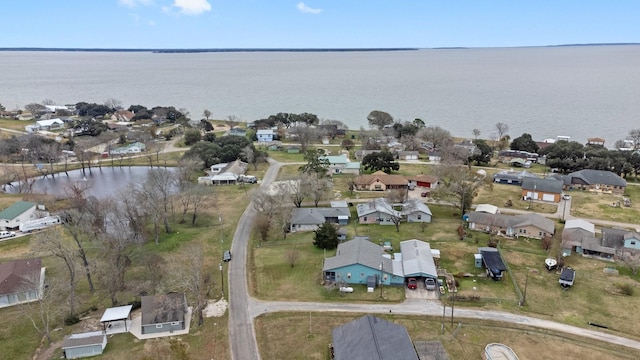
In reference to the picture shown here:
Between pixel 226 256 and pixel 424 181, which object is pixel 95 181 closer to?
pixel 226 256

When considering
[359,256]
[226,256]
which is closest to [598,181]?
[359,256]

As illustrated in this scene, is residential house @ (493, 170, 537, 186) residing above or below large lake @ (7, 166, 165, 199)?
above

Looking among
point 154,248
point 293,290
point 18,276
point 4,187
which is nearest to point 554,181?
point 293,290

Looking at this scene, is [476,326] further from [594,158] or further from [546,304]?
[594,158]

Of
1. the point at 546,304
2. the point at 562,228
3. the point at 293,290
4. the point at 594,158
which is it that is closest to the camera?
the point at 546,304

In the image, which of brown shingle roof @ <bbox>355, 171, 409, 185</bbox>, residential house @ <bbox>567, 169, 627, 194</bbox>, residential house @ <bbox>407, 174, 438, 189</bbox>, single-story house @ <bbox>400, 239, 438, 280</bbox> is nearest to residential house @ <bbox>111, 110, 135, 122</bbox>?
brown shingle roof @ <bbox>355, 171, 409, 185</bbox>

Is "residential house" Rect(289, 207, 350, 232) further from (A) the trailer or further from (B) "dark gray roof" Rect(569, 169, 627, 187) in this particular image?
(B) "dark gray roof" Rect(569, 169, 627, 187)
